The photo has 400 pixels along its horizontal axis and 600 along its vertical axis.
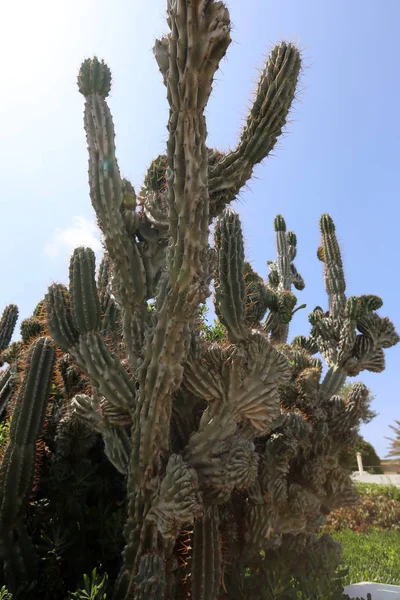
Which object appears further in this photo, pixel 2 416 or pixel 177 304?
pixel 2 416

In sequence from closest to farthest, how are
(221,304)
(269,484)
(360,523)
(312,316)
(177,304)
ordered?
(177,304) → (221,304) → (269,484) → (312,316) → (360,523)

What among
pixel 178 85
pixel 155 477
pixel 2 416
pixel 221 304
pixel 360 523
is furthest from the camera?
pixel 360 523

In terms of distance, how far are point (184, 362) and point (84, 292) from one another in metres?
1.17

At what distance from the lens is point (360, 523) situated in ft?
41.9

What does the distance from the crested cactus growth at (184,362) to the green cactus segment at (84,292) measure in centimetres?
1

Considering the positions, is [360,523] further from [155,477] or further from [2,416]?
[155,477]

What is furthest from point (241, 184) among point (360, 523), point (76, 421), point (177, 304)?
point (360, 523)

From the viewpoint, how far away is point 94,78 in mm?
4457

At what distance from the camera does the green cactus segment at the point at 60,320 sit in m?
3.99

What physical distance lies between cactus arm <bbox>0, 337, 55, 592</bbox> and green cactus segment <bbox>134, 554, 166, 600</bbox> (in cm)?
133

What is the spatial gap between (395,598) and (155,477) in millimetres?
4028

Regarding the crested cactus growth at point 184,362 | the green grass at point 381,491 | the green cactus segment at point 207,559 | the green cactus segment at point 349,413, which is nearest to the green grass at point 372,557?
the green cactus segment at point 349,413

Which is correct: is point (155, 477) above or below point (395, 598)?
above

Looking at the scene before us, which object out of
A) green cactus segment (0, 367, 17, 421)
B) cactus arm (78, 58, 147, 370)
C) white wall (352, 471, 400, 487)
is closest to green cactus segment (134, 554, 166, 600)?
cactus arm (78, 58, 147, 370)
